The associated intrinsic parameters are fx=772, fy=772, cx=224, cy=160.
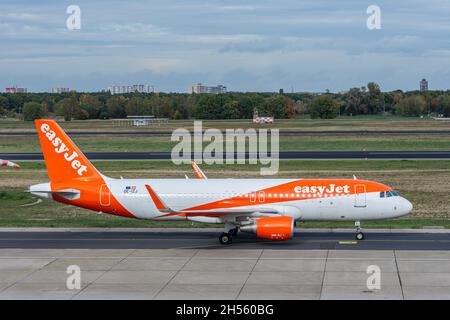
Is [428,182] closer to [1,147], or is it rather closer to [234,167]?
[234,167]

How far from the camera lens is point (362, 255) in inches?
1428

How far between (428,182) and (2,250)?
37329mm

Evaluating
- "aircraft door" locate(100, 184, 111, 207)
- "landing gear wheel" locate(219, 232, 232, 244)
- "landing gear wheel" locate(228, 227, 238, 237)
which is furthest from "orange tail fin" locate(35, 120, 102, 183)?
"landing gear wheel" locate(228, 227, 238, 237)

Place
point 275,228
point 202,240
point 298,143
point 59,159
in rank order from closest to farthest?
point 275,228 < point 202,240 < point 59,159 < point 298,143

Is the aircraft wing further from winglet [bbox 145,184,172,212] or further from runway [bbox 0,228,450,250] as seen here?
runway [bbox 0,228,450,250]

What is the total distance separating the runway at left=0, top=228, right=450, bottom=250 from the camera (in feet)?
127

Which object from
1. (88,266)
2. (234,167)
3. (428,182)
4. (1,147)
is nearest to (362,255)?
(88,266)

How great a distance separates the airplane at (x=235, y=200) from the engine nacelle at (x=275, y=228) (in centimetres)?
58

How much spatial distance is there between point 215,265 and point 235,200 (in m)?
6.17

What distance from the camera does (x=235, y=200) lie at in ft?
131

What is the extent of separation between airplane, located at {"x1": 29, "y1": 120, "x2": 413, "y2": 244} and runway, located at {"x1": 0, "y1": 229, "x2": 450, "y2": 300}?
1374 millimetres

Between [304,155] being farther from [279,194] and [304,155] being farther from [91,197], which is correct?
[91,197]

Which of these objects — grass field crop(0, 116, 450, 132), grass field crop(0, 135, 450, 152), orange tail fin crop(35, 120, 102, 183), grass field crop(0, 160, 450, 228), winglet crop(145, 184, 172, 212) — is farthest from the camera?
grass field crop(0, 116, 450, 132)

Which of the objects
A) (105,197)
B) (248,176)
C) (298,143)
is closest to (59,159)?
(105,197)
